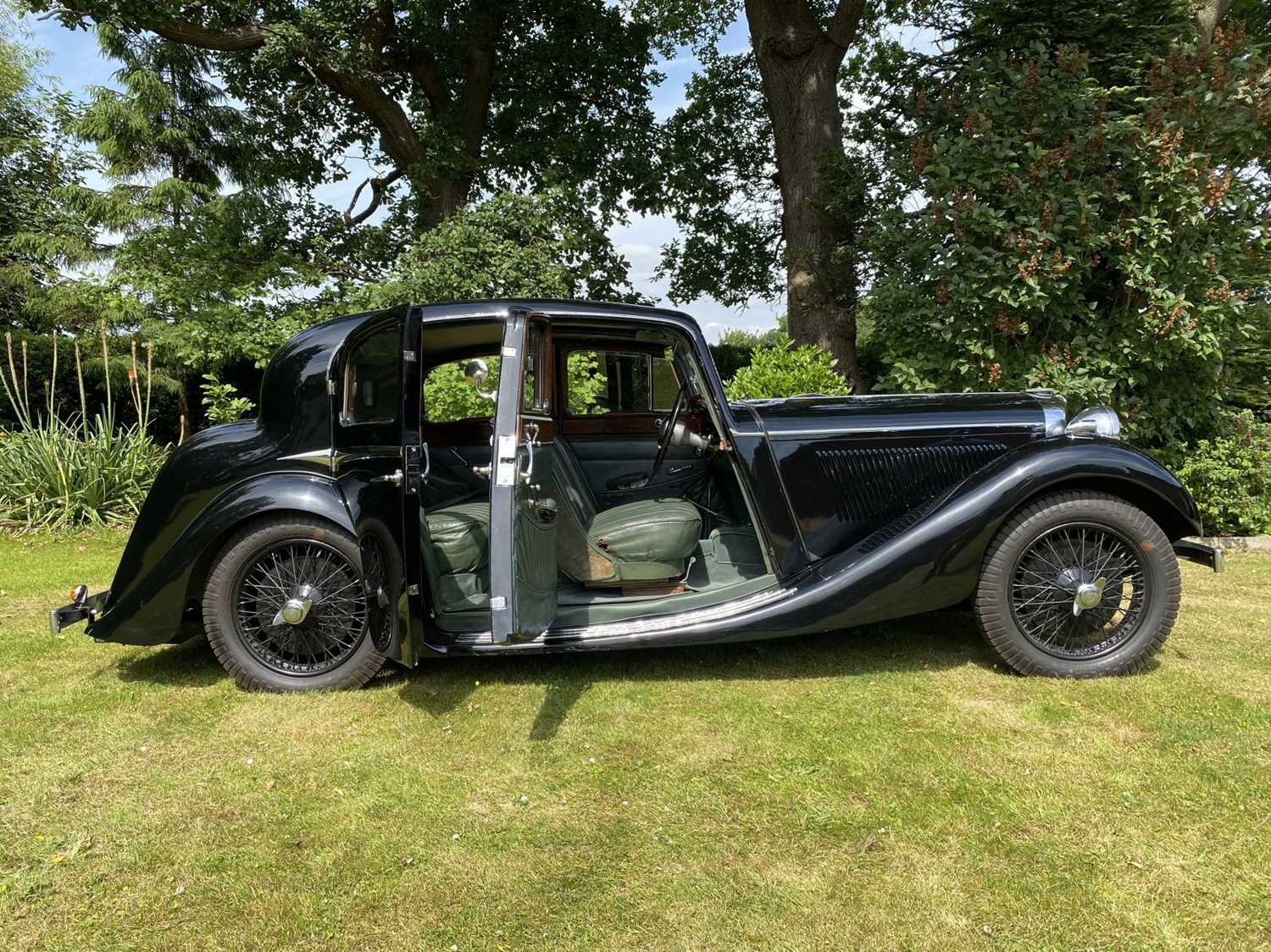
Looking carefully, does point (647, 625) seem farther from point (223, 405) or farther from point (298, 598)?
point (223, 405)

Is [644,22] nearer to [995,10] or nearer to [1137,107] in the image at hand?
[995,10]

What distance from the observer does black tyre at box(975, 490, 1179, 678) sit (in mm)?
3357

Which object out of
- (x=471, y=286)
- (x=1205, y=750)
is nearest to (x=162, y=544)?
(x=1205, y=750)

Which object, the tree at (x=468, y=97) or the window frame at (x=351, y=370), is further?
the tree at (x=468, y=97)

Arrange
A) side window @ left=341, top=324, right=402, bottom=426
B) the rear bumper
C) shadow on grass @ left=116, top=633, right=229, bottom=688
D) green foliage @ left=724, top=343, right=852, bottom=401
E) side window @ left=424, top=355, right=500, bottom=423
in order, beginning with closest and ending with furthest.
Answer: side window @ left=341, top=324, right=402, bottom=426 → the rear bumper → shadow on grass @ left=116, top=633, right=229, bottom=688 → side window @ left=424, top=355, right=500, bottom=423 → green foliage @ left=724, top=343, right=852, bottom=401

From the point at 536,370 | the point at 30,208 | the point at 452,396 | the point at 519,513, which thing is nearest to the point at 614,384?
the point at 536,370

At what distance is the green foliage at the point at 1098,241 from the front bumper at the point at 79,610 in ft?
20.3

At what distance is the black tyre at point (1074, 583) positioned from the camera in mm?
3357

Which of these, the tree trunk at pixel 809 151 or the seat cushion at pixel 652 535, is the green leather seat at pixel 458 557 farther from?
the tree trunk at pixel 809 151

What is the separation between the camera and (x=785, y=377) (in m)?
6.89

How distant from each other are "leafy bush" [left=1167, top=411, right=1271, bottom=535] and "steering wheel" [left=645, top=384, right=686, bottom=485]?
508 cm

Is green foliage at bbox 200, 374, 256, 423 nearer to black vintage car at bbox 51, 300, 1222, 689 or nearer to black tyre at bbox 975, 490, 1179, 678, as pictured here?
black vintage car at bbox 51, 300, 1222, 689

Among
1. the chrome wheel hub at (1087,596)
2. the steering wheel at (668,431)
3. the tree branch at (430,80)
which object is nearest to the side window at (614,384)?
the steering wheel at (668,431)

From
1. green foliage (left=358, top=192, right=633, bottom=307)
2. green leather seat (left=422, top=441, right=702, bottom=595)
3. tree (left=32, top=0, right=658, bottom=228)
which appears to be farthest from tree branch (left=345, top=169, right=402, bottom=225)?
green leather seat (left=422, top=441, right=702, bottom=595)
